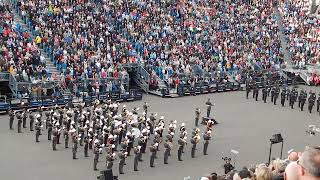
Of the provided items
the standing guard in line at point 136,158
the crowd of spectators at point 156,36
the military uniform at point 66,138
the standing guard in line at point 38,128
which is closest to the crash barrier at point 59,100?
the crowd of spectators at point 156,36

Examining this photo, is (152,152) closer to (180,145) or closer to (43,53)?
A: (180,145)

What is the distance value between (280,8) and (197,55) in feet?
46.4

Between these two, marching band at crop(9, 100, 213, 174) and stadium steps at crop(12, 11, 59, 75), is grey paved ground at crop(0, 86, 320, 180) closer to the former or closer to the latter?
marching band at crop(9, 100, 213, 174)

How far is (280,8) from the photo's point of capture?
4556 cm

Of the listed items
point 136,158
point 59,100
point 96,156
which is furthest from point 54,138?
point 59,100

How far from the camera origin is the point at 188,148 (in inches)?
774

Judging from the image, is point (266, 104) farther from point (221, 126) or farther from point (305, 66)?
point (305, 66)

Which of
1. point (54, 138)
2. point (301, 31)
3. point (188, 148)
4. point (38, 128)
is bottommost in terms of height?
point (188, 148)

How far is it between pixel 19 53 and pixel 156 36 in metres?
10.6

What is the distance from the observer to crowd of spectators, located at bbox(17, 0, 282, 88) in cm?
2956

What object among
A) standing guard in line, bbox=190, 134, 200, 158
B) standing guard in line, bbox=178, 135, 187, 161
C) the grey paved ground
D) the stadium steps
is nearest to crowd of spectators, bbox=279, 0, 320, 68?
the grey paved ground

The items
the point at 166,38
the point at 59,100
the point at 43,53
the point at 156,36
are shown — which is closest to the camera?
the point at 59,100

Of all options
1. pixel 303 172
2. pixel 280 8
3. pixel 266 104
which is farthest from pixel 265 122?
pixel 280 8

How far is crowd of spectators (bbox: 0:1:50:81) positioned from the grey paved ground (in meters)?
3.54
